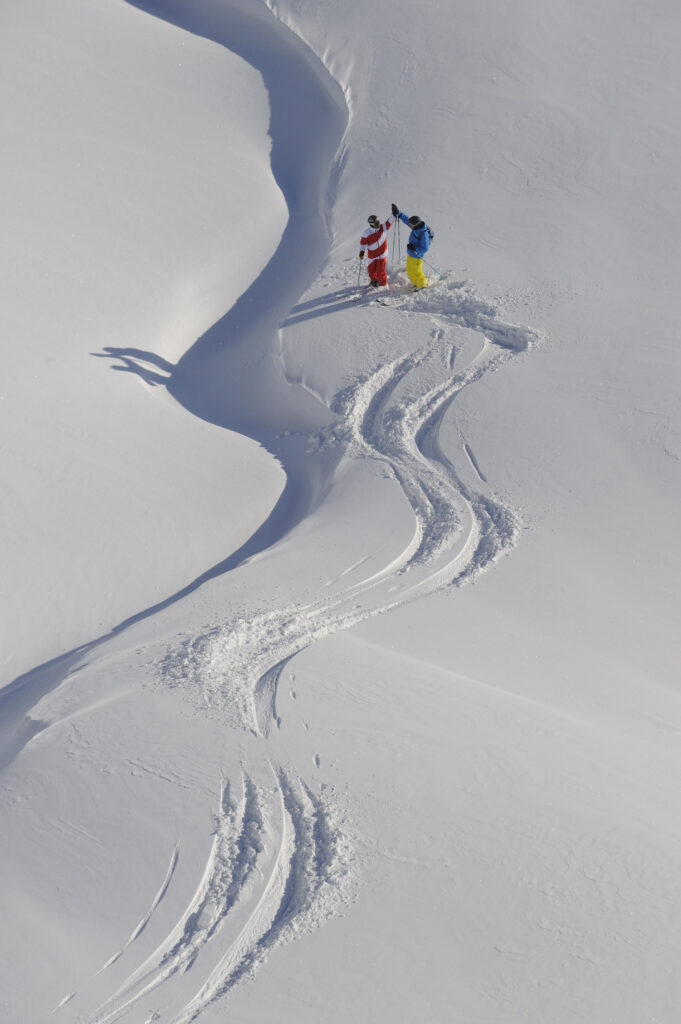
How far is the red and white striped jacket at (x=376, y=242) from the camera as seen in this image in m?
11.3

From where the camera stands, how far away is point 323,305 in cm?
1149

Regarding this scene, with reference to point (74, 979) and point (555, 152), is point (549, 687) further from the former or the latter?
point (555, 152)

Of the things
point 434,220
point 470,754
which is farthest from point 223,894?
point 434,220

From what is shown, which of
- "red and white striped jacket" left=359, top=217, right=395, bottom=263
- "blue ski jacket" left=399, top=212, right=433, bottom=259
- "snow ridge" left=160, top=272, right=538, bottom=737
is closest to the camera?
"snow ridge" left=160, top=272, right=538, bottom=737

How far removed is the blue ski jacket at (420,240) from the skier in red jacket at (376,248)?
0.30 meters

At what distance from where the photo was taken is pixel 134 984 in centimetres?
534

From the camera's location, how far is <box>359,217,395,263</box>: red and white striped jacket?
446 inches

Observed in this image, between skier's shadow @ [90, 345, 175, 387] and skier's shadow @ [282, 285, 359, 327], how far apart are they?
140cm

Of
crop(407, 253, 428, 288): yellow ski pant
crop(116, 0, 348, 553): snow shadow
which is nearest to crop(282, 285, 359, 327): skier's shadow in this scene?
crop(116, 0, 348, 553): snow shadow

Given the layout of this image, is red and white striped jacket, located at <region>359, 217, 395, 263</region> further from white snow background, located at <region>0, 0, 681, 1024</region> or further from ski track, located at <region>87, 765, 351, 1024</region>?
ski track, located at <region>87, 765, 351, 1024</region>

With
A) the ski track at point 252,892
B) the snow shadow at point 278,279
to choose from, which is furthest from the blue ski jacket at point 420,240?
the ski track at point 252,892

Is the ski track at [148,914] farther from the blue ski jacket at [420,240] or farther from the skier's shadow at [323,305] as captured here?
the blue ski jacket at [420,240]

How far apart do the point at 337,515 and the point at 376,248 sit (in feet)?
11.8

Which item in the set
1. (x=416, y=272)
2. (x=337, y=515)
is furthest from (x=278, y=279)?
(x=337, y=515)
